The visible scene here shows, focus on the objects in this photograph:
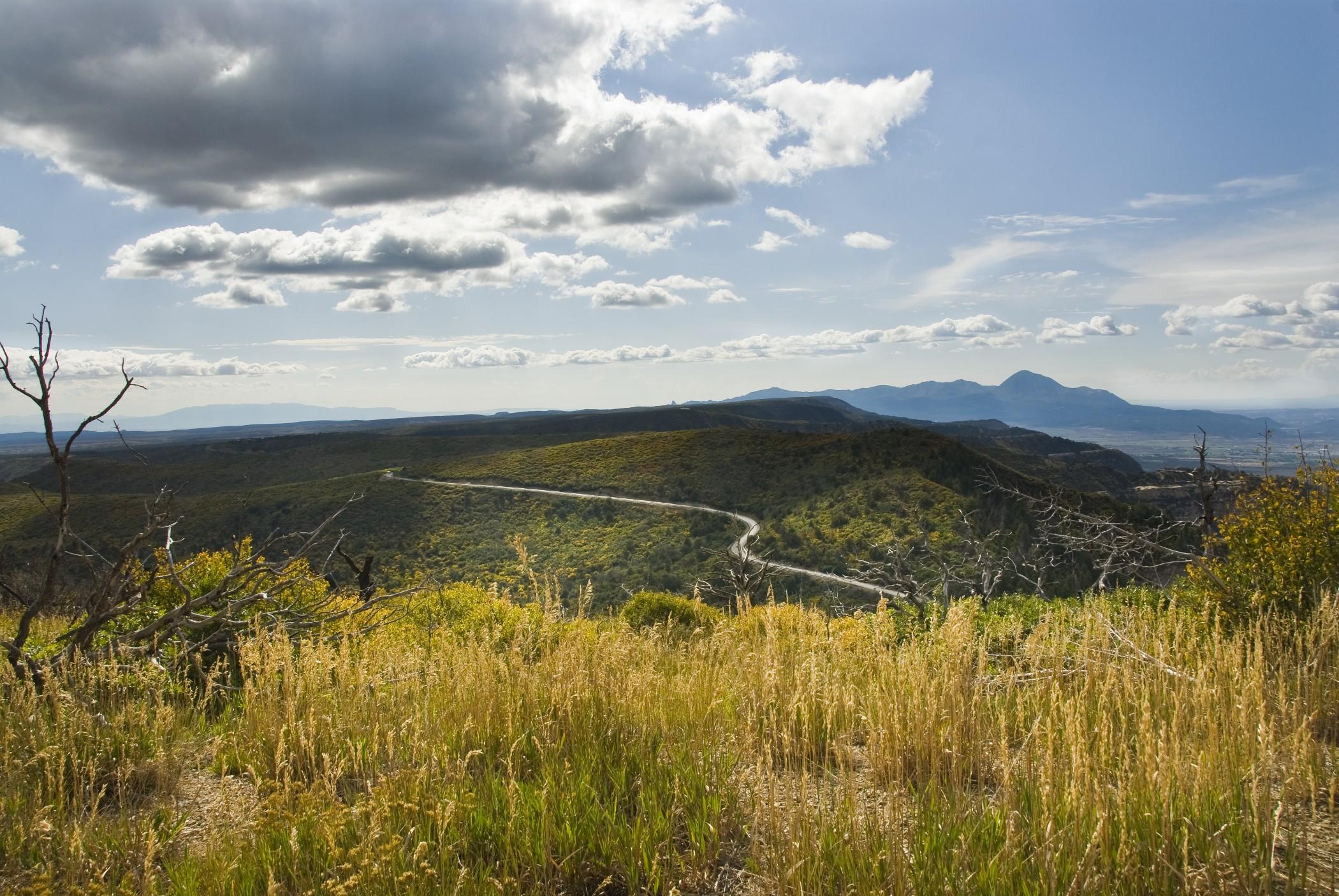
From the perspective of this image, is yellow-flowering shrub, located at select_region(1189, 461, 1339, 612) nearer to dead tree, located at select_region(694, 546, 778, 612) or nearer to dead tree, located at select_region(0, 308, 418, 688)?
dead tree, located at select_region(0, 308, 418, 688)

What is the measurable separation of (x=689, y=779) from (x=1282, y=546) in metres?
6.19

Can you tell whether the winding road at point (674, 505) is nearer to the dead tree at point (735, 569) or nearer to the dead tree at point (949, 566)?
the dead tree at point (735, 569)

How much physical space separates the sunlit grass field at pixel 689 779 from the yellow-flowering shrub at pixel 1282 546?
3.94 feet

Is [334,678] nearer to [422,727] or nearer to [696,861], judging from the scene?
[422,727]

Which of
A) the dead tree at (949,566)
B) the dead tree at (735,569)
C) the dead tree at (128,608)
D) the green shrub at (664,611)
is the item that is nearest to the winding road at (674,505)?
the dead tree at (735,569)

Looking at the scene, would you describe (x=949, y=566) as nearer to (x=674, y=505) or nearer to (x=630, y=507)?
(x=674, y=505)

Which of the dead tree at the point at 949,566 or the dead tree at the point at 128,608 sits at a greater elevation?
the dead tree at the point at 128,608

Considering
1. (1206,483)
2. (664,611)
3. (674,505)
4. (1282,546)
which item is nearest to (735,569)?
(664,611)

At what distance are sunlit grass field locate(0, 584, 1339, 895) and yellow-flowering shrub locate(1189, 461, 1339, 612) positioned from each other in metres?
1.20

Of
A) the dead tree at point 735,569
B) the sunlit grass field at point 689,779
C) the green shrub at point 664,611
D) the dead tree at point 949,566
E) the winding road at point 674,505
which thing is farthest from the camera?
the winding road at point 674,505

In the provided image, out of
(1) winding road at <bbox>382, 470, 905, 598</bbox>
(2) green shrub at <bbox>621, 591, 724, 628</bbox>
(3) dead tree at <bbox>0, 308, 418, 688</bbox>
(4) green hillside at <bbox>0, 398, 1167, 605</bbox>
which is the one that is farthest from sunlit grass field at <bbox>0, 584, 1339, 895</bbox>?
(1) winding road at <bbox>382, 470, 905, 598</bbox>

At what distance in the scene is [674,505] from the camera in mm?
71062

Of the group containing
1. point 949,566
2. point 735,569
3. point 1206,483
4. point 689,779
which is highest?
point 1206,483

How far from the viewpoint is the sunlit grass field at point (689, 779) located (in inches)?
104
